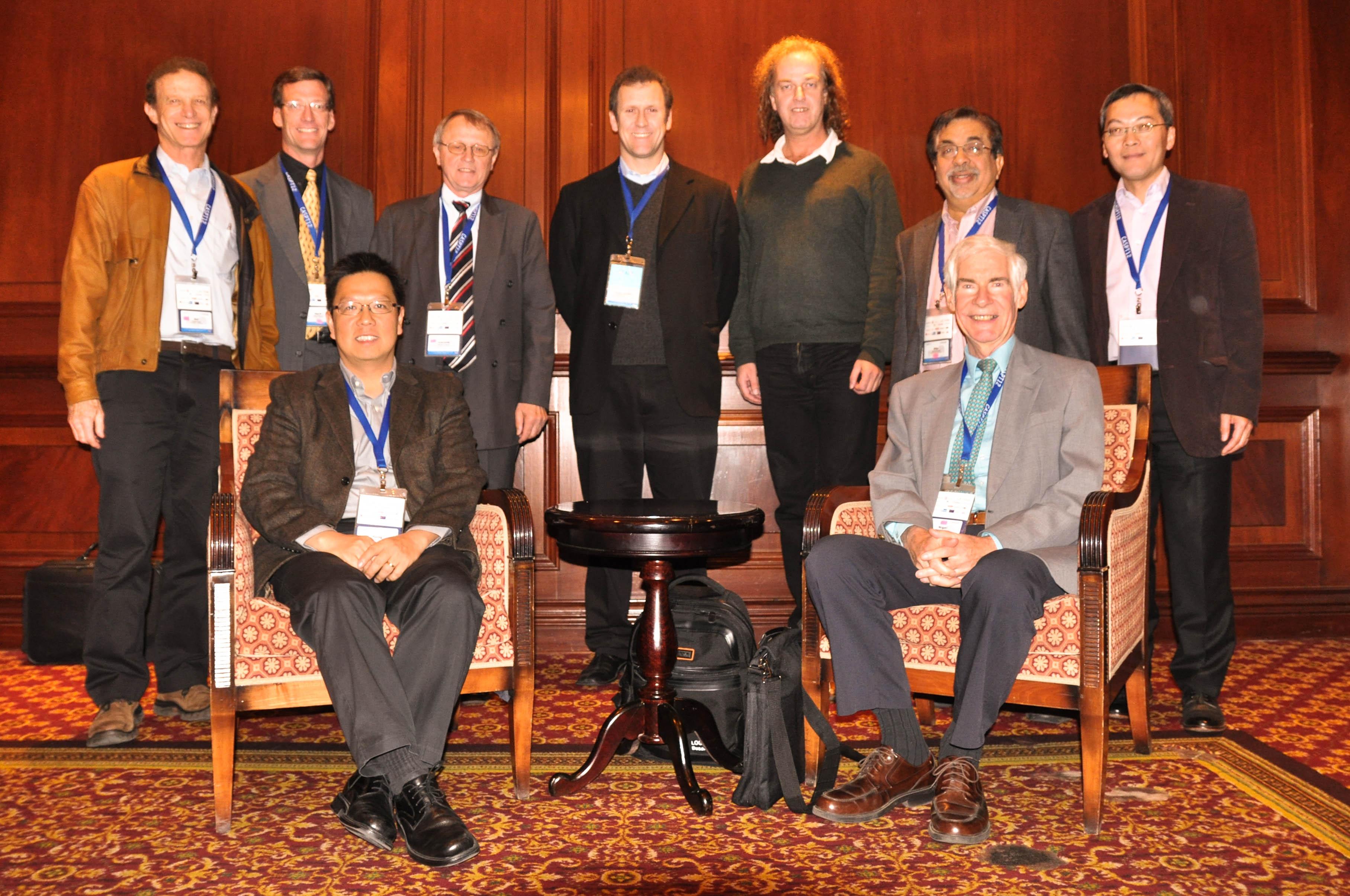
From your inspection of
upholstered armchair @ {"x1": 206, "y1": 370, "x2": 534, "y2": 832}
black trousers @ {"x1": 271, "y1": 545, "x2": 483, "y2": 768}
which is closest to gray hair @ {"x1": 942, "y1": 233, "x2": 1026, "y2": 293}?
upholstered armchair @ {"x1": 206, "y1": 370, "x2": 534, "y2": 832}

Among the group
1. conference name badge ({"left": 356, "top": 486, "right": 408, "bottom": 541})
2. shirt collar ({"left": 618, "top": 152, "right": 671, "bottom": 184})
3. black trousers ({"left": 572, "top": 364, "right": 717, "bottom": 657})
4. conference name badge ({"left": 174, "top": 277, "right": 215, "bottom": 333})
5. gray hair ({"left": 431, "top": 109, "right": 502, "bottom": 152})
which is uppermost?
gray hair ({"left": 431, "top": 109, "right": 502, "bottom": 152})

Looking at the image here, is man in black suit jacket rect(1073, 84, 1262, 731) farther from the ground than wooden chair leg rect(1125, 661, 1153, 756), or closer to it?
farther from the ground

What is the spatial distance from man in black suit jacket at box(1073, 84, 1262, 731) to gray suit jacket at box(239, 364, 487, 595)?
7.40 ft

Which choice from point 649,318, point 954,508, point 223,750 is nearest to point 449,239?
point 649,318

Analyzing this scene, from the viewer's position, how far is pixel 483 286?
12.4ft

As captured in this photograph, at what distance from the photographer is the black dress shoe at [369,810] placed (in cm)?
240

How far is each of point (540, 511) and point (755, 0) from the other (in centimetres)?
257

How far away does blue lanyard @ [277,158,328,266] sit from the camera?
3.75 metres

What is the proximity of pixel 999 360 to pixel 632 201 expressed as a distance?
5.29ft

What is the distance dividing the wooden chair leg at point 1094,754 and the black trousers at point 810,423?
4.47 ft

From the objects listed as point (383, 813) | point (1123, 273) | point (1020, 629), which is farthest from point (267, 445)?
point (1123, 273)

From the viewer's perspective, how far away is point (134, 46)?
4.78m

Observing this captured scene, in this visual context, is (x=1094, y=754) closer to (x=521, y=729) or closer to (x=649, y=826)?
(x=649, y=826)

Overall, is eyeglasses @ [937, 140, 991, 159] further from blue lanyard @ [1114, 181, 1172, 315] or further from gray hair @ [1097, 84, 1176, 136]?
blue lanyard @ [1114, 181, 1172, 315]
